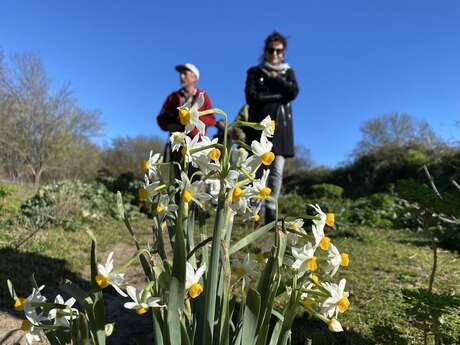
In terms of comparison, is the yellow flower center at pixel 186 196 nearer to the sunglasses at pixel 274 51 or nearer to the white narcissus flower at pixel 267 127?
the white narcissus flower at pixel 267 127

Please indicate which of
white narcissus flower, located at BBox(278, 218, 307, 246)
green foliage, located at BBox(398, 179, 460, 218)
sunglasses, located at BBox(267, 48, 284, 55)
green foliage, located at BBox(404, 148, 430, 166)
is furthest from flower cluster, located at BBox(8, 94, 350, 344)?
green foliage, located at BBox(404, 148, 430, 166)

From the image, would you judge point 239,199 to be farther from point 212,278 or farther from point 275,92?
point 275,92

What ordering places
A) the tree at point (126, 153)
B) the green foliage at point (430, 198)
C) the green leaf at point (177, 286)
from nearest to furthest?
1. the green leaf at point (177, 286)
2. the green foliage at point (430, 198)
3. the tree at point (126, 153)

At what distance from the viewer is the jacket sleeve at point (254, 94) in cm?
397

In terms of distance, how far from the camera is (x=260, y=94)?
13.1 feet

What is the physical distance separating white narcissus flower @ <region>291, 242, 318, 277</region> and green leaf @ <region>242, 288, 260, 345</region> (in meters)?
0.15

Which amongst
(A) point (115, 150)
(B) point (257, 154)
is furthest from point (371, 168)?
(A) point (115, 150)

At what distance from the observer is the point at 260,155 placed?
1.07 m

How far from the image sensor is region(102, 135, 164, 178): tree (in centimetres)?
2028

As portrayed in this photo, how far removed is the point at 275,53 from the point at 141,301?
352 cm

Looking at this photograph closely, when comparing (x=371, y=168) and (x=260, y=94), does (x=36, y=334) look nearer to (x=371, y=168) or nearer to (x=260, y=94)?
(x=260, y=94)

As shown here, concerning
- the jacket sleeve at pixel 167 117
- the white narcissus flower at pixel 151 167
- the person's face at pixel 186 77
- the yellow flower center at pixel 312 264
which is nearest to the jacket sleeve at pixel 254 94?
the person's face at pixel 186 77

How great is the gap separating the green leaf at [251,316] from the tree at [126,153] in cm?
1920

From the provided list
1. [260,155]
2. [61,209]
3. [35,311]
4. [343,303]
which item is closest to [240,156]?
[260,155]
